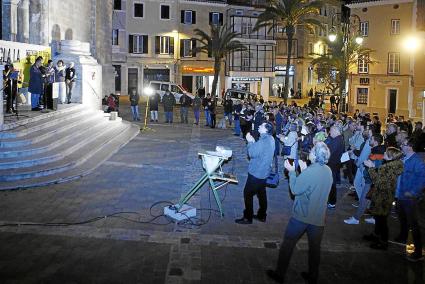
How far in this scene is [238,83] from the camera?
58.0m

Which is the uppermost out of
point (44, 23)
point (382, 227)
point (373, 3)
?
point (373, 3)

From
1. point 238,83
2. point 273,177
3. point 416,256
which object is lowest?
point 416,256

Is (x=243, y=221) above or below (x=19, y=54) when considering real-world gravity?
below

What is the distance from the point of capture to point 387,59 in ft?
154

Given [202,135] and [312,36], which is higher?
[312,36]

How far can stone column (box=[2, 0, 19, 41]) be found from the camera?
22.1 m

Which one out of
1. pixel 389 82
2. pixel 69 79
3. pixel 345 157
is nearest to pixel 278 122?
pixel 69 79

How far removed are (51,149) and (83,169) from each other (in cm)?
123

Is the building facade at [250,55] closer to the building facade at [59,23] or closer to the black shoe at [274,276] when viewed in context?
the building facade at [59,23]

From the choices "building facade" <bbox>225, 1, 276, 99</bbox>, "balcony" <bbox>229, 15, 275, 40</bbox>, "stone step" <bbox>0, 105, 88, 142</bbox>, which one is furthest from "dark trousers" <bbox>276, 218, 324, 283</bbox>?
"balcony" <bbox>229, 15, 275, 40</bbox>

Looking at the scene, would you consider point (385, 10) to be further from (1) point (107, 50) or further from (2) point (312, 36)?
(1) point (107, 50)

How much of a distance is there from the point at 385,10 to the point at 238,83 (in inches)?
704

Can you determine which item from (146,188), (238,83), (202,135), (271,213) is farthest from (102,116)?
(238,83)

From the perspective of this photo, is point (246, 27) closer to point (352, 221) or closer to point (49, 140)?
point (49, 140)
